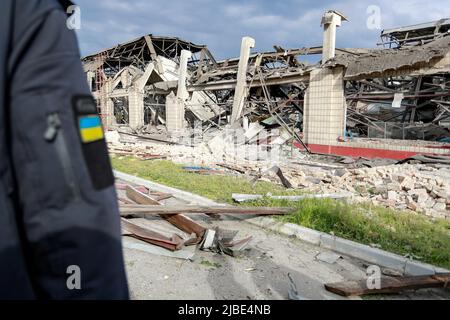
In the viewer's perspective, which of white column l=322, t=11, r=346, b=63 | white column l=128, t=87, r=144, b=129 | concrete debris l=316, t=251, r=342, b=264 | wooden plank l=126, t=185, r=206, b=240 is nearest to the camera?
concrete debris l=316, t=251, r=342, b=264

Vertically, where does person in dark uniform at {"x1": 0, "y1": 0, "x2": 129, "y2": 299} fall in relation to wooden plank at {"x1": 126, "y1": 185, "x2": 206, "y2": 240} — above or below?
above

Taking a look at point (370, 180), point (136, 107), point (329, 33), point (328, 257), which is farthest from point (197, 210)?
point (136, 107)

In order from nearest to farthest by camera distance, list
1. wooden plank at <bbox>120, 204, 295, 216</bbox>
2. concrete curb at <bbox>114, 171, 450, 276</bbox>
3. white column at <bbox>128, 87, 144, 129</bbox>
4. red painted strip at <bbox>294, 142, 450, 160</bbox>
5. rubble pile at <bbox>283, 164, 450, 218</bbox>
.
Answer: concrete curb at <bbox>114, 171, 450, 276</bbox>
wooden plank at <bbox>120, 204, 295, 216</bbox>
rubble pile at <bbox>283, 164, 450, 218</bbox>
red painted strip at <bbox>294, 142, 450, 160</bbox>
white column at <bbox>128, 87, 144, 129</bbox>

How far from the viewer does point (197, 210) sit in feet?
14.4

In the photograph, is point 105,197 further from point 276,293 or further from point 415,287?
point 415,287

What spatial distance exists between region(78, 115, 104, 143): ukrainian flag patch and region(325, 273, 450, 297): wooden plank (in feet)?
8.72

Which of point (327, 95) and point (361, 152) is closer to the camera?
point (361, 152)

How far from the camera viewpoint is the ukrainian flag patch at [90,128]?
2.93ft

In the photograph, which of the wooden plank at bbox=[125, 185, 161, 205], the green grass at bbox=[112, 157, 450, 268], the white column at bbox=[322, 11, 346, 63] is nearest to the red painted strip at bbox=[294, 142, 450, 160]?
the white column at bbox=[322, 11, 346, 63]

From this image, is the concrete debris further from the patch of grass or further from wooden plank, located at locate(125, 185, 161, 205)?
wooden plank, located at locate(125, 185, 161, 205)

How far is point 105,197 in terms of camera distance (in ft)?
2.93

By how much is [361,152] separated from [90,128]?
11164 mm

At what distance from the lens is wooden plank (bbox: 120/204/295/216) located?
14.3ft

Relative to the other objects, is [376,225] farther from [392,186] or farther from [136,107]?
[136,107]
